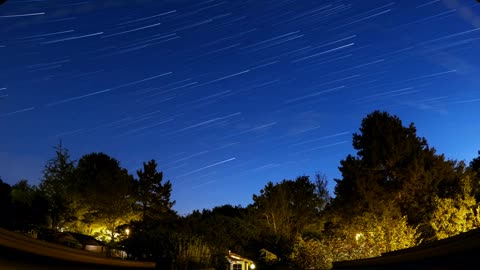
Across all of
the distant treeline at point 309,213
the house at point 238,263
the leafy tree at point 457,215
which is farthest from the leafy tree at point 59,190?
the leafy tree at point 457,215

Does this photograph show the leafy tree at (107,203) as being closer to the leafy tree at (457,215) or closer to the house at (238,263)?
the house at (238,263)

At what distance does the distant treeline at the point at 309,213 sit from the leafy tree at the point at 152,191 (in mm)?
4159

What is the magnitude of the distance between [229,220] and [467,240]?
35.8 metres

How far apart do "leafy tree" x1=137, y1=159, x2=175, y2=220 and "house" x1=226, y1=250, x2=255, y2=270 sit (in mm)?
17608

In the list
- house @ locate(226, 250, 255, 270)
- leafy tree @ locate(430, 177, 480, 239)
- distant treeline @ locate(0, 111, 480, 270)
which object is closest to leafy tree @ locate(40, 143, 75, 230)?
distant treeline @ locate(0, 111, 480, 270)

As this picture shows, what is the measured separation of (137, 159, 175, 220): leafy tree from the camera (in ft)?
154

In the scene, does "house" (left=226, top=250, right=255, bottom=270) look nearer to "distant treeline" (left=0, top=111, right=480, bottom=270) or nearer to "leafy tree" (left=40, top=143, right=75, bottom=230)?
"distant treeline" (left=0, top=111, right=480, bottom=270)

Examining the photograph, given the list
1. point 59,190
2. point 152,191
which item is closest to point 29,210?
point 59,190

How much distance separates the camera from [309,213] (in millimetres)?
36375

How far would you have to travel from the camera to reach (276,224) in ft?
112

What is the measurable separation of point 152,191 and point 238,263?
20.3m

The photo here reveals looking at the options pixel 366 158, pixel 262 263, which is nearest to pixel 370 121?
pixel 366 158

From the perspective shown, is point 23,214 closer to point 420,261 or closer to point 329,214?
point 329,214

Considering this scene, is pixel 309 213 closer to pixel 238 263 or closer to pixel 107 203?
pixel 238 263
